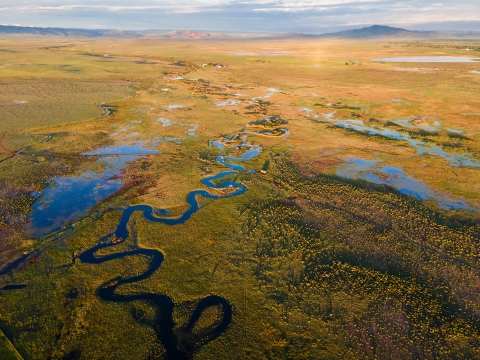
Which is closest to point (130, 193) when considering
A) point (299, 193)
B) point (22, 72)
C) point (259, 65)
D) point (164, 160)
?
point (164, 160)

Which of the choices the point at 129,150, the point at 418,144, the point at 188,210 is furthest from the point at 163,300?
the point at 418,144

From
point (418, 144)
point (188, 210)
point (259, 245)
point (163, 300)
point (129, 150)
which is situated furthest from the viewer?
point (418, 144)

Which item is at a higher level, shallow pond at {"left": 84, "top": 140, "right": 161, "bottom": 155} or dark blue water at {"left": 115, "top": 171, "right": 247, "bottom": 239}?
shallow pond at {"left": 84, "top": 140, "right": 161, "bottom": 155}

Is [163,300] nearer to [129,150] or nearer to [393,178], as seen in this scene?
[129,150]

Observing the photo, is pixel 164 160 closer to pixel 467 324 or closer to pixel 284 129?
pixel 284 129

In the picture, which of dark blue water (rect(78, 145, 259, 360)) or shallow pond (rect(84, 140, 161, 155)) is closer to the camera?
dark blue water (rect(78, 145, 259, 360))

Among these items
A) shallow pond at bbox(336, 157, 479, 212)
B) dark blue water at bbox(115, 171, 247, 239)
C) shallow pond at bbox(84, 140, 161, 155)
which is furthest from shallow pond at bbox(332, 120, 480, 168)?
shallow pond at bbox(84, 140, 161, 155)

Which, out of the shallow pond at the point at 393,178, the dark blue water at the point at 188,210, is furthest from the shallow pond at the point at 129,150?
Result: the shallow pond at the point at 393,178

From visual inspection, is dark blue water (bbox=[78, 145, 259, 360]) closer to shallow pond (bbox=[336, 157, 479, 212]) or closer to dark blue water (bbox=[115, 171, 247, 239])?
dark blue water (bbox=[115, 171, 247, 239])
